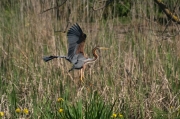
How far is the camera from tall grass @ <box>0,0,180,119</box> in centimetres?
439

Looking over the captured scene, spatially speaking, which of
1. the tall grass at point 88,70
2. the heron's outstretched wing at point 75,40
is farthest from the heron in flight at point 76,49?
the tall grass at point 88,70

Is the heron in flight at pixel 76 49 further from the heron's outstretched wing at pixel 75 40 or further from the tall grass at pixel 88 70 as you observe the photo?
the tall grass at pixel 88 70

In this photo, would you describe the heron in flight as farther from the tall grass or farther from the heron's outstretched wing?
the tall grass

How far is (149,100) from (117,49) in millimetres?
1724

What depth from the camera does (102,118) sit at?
3938mm

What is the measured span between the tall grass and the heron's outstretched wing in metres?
0.19

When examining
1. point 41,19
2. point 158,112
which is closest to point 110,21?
point 41,19

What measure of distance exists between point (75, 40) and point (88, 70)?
794 millimetres

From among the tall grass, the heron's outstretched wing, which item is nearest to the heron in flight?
the heron's outstretched wing

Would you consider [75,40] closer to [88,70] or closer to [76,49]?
[76,49]

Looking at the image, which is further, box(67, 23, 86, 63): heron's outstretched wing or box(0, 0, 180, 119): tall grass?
box(67, 23, 86, 63): heron's outstretched wing

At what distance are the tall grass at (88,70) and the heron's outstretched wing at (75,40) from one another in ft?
0.61

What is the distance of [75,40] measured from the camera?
15.4 feet

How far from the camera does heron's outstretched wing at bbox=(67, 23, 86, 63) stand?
456cm
